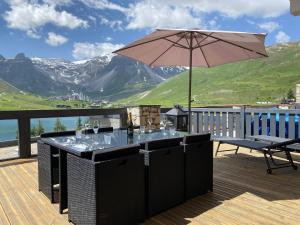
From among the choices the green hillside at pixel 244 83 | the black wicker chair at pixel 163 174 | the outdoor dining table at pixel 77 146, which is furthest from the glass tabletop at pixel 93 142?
the green hillside at pixel 244 83

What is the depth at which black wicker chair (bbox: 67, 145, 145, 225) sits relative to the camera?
255 cm

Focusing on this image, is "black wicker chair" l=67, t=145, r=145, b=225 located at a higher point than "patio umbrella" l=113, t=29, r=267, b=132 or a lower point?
lower

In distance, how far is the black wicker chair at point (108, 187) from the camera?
255 cm

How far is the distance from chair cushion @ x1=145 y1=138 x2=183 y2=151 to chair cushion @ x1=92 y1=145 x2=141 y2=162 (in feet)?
0.73

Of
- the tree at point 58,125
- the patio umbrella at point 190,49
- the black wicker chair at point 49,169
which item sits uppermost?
the patio umbrella at point 190,49

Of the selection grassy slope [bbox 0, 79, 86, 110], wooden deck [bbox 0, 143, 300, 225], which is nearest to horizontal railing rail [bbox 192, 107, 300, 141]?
wooden deck [bbox 0, 143, 300, 225]

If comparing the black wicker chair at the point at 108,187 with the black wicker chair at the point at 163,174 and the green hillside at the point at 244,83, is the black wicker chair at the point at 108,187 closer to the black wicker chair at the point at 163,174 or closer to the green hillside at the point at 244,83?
the black wicker chair at the point at 163,174

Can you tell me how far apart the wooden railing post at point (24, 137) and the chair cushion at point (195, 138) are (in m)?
3.86

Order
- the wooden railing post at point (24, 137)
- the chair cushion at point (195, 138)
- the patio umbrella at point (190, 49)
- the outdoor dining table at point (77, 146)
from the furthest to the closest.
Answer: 1. the wooden railing post at point (24, 137)
2. the patio umbrella at point (190, 49)
3. the chair cushion at point (195, 138)
4. the outdoor dining table at point (77, 146)

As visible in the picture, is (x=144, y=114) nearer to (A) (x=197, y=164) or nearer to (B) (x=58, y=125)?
(B) (x=58, y=125)

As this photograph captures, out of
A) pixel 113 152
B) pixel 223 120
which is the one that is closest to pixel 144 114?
pixel 223 120

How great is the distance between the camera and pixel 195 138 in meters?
3.61

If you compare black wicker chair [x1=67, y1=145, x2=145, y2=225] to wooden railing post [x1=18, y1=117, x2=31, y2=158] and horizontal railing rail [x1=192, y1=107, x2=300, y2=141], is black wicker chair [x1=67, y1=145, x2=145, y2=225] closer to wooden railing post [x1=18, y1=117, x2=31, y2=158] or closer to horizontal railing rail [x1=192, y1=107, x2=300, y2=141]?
wooden railing post [x1=18, y1=117, x2=31, y2=158]

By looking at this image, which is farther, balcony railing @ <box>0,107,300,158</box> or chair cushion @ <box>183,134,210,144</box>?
balcony railing @ <box>0,107,300,158</box>
